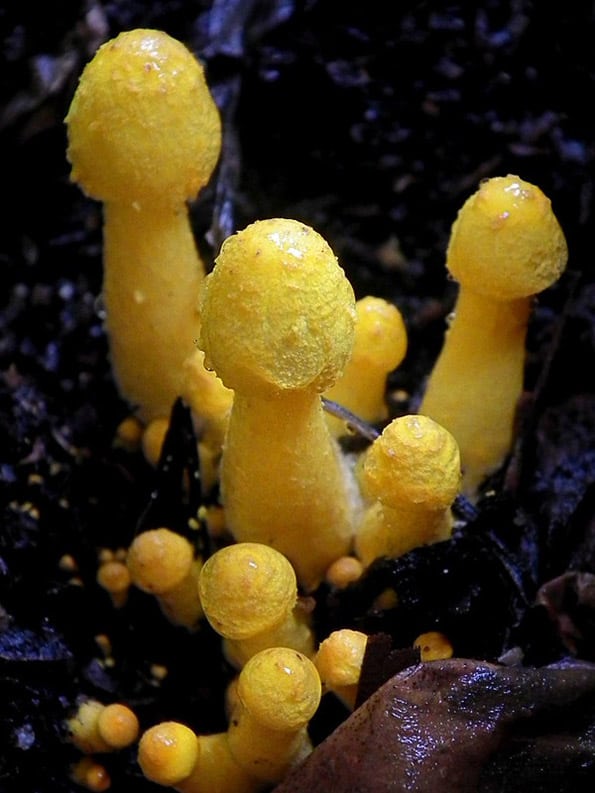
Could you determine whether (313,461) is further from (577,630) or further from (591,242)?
(591,242)

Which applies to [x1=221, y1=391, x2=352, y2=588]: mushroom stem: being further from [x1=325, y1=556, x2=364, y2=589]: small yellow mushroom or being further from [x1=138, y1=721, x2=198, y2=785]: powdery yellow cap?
[x1=138, y1=721, x2=198, y2=785]: powdery yellow cap

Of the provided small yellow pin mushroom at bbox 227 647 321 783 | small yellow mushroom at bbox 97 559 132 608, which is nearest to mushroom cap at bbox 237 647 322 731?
small yellow pin mushroom at bbox 227 647 321 783

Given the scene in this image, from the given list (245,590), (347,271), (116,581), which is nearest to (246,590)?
(245,590)

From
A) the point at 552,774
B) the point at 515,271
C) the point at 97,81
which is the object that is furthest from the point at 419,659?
the point at 97,81

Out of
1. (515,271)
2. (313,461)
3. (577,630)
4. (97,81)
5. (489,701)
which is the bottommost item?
(577,630)

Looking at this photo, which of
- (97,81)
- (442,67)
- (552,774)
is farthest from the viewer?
(442,67)

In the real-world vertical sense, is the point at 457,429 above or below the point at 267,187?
below

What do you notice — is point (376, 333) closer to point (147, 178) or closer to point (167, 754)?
point (147, 178)

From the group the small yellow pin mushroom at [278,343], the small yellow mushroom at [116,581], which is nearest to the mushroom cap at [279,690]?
the small yellow pin mushroom at [278,343]
